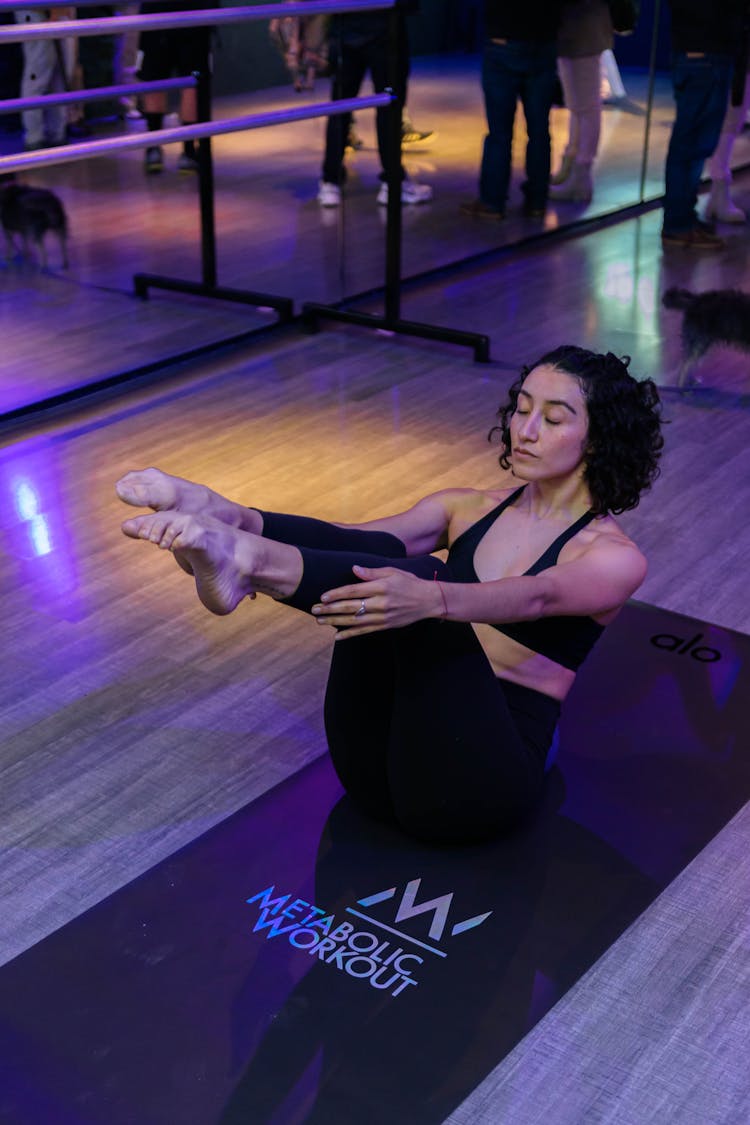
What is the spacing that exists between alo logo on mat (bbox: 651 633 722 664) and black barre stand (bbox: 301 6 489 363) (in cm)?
186

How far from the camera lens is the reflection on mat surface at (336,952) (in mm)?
1645

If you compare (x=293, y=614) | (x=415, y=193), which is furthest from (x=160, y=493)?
(x=415, y=193)

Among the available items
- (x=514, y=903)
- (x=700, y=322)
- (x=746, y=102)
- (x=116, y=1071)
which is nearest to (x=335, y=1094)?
(x=116, y=1071)

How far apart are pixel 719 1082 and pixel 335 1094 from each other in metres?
0.45

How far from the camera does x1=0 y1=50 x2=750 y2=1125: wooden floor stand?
177cm

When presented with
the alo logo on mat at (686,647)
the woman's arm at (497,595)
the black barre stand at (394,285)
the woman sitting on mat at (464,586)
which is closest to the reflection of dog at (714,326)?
the black barre stand at (394,285)

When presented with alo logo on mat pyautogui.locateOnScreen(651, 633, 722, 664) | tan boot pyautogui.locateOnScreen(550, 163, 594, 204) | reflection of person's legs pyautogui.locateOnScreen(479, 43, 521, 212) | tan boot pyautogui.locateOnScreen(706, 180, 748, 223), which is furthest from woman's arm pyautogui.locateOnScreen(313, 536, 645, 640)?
tan boot pyautogui.locateOnScreen(706, 180, 748, 223)

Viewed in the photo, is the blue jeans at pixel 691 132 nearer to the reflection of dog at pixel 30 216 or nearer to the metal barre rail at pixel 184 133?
the metal barre rail at pixel 184 133

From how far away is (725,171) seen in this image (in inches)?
244

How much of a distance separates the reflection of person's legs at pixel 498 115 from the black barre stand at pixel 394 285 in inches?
26.4

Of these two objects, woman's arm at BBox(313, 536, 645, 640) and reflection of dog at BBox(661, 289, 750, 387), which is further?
reflection of dog at BBox(661, 289, 750, 387)

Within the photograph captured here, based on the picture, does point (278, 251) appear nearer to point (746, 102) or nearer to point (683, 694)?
point (746, 102)

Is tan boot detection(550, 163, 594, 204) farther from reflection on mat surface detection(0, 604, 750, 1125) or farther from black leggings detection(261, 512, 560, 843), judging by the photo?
black leggings detection(261, 512, 560, 843)

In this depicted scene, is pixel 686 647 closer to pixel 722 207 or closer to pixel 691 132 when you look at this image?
pixel 691 132
